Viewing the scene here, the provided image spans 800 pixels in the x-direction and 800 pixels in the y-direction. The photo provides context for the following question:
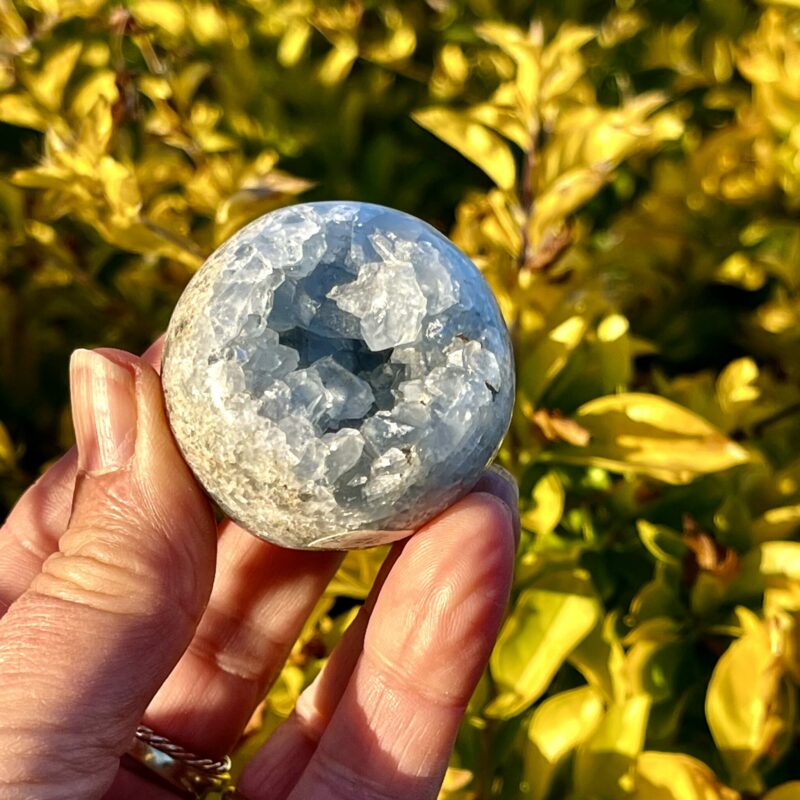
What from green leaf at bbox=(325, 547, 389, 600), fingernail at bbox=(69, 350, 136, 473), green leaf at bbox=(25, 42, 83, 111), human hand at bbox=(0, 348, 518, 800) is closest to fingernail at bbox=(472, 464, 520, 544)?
human hand at bbox=(0, 348, 518, 800)

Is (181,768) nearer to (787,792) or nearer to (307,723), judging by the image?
(307,723)

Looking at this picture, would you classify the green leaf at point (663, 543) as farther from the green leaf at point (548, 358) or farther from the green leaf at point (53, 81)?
the green leaf at point (53, 81)

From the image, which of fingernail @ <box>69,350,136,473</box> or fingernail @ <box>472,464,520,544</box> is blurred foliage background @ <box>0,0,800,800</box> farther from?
fingernail @ <box>69,350,136,473</box>

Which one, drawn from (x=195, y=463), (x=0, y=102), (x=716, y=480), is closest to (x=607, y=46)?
(x=716, y=480)

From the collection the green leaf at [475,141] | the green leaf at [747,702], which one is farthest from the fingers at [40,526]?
the green leaf at [747,702]

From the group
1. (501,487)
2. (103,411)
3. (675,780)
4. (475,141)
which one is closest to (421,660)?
(501,487)

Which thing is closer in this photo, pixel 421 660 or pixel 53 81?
pixel 421 660
